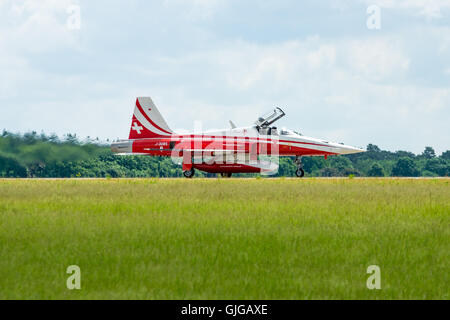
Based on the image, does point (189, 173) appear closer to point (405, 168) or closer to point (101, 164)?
point (101, 164)

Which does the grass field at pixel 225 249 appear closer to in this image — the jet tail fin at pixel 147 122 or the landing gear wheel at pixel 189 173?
the landing gear wheel at pixel 189 173

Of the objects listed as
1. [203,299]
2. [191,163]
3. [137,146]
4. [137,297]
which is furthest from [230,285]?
[137,146]

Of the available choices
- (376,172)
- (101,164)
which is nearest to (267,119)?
(101,164)

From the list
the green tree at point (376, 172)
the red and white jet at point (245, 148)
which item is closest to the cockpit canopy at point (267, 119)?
the red and white jet at point (245, 148)

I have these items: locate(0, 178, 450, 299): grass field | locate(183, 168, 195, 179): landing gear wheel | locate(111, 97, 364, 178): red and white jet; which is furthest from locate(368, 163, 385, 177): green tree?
locate(0, 178, 450, 299): grass field

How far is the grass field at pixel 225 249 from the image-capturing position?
840cm

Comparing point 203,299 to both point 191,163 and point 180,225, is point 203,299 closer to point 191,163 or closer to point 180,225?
point 180,225

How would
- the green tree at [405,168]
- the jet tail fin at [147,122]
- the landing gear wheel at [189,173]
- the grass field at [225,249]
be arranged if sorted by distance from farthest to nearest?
the green tree at [405,168] → the jet tail fin at [147,122] → the landing gear wheel at [189,173] → the grass field at [225,249]

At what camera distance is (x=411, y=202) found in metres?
19.8

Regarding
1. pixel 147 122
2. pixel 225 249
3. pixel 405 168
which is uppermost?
pixel 147 122

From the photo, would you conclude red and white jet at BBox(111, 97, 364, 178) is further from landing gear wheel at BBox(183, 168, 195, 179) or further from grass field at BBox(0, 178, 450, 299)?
grass field at BBox(0, 178, 450, 299)

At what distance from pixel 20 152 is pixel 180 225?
2690cm

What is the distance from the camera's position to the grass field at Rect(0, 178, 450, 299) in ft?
27.6

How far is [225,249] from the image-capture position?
1095cm
